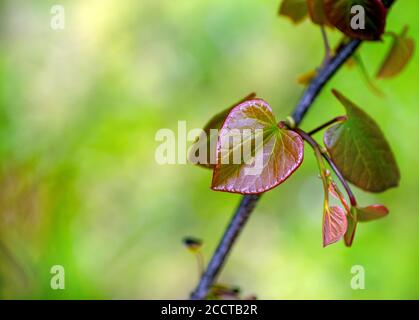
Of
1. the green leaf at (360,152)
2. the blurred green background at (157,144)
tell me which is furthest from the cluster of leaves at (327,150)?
the blurred green background at (157,144)

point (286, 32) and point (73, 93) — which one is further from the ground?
point (286, 32)

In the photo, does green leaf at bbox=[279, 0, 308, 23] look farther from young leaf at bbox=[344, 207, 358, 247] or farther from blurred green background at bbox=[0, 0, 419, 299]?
blurred green background at bbox=[0, 0, 419, 299]

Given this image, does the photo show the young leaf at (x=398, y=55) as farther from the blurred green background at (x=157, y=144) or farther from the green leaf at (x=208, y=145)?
the blurred green background at (x=157, y=144)

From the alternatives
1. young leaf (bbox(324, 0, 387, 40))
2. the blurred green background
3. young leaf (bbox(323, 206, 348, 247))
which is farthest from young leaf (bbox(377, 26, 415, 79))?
the blurred green background

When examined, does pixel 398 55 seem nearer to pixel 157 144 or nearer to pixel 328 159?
pixel 328 159

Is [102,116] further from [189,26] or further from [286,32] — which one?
[286,32]
